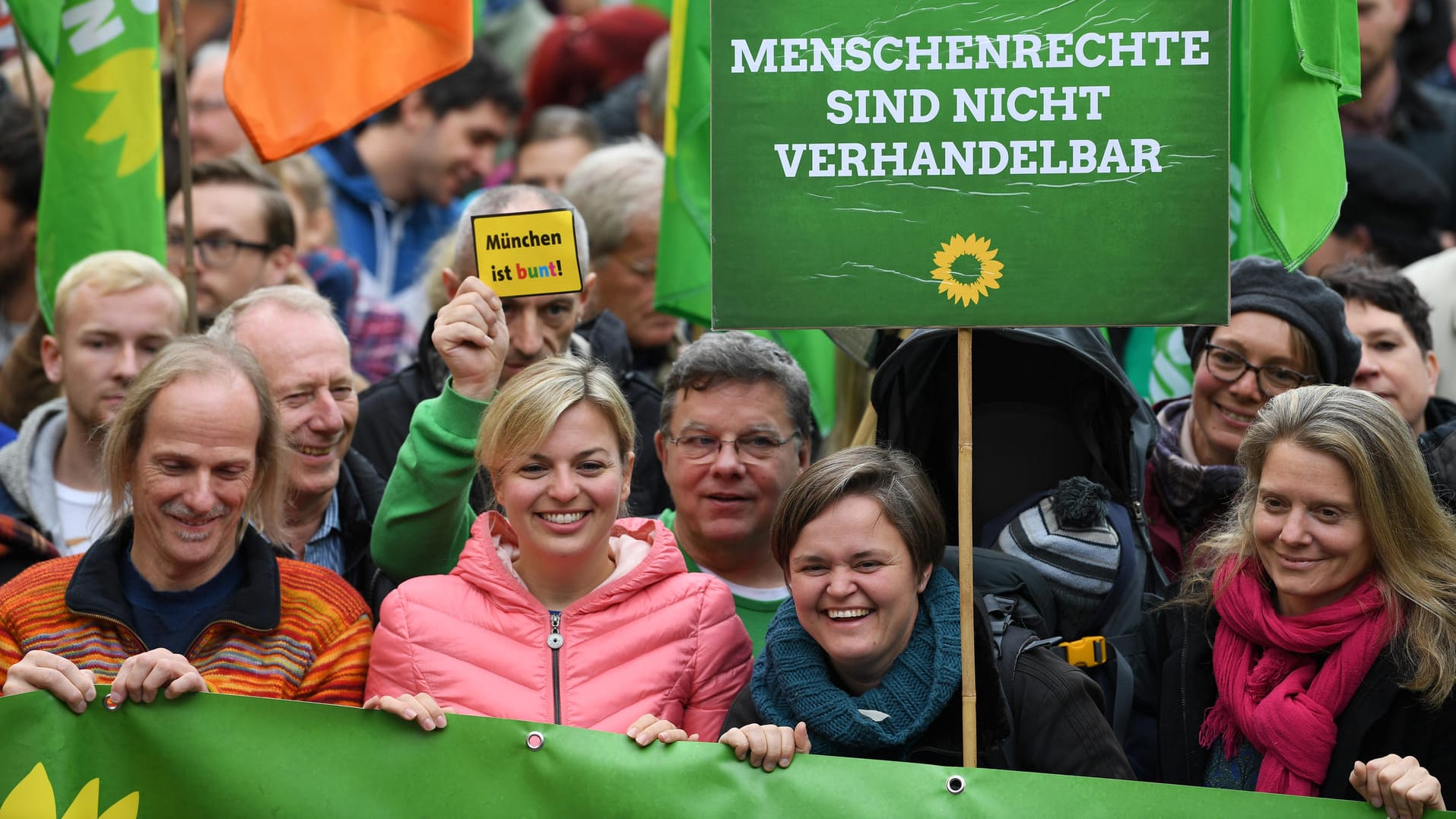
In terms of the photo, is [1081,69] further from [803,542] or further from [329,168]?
[329,168]

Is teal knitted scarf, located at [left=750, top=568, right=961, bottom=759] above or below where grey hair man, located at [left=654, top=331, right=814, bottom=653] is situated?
below

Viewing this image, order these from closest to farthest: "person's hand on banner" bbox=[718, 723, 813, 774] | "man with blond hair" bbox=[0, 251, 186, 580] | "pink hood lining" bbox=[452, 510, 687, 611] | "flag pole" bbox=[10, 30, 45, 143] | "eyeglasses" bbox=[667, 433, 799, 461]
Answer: "person's hand on banner" bbox=[718, 723, 813, 774] < "pink hood lining" bbox=[452, 510, 687, 611] < "eyeglasses" bbox=[667, 433, 799, 461] < "man with blond hair" bbox=[0, 251, 186, 580] < "flag pole" bbox=[10, 30, 45, 143]

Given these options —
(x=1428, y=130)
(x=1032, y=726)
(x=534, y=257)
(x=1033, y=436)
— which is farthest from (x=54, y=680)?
(x=1428, y=130)

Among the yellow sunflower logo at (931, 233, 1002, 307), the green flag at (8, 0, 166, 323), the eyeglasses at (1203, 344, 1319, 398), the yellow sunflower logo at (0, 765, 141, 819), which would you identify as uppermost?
the green flag at (8, 0, 166, 323)

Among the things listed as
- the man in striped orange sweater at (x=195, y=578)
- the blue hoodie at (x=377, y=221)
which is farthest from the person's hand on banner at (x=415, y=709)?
the blue hoodie at (x=377, y=221)

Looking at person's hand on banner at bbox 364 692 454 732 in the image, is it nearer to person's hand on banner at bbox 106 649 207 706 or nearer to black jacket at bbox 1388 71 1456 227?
person's hand on banner at bbox 106 649 207 706

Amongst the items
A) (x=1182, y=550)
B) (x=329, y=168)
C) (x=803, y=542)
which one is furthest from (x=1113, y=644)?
(x=329, y=168)

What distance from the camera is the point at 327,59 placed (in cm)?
477

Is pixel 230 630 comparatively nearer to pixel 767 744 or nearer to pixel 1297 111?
pixel 767 744

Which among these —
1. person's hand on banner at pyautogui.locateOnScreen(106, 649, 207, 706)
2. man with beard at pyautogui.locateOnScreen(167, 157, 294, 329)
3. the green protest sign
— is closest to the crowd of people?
person's hand on banner at pyautogui.locateOnScreen(106, 649, 207, 706)

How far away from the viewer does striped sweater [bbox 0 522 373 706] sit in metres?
3.77

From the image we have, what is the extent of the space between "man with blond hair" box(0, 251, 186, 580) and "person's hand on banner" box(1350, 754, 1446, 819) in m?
3.12

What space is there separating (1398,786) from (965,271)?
129cm

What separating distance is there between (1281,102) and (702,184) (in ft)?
6.56
